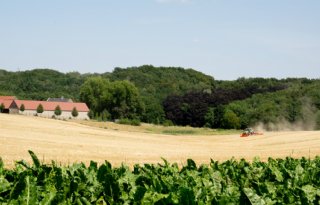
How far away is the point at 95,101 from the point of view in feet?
488

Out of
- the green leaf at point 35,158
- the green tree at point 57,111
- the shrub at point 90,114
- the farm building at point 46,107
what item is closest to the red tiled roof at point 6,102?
the farm building at point 46,107

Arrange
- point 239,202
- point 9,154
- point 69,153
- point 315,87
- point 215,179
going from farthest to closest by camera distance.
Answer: point 315,87 < point 69,153 < point 9,154 < point 215,179 < point 239,202

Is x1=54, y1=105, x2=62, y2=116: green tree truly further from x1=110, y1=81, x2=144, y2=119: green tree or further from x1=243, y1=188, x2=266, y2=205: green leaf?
x1=243, y1=188, x2=266, y2=205: green leaf

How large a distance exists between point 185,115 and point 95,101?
95.9ft

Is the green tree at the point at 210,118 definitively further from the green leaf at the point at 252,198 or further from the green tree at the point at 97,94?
the green leaf at the point at 252,198

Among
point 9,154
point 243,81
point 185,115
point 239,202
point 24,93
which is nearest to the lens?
point 239,202

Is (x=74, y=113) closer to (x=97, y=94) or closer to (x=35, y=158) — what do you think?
(x=97, y=94)

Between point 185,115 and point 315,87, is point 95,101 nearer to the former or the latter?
point 185,115

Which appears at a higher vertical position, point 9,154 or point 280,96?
point 280,96

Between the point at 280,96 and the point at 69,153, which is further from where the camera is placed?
the point at 280,96

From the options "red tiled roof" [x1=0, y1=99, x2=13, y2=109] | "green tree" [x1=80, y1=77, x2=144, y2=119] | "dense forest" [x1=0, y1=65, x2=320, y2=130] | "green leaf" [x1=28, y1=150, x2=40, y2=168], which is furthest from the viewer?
"green tree" [x1=80, y1=77, x2=144, y2=119]

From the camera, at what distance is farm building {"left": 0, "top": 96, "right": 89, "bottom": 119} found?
137250 millimetres

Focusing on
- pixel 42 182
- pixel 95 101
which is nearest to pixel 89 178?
pixel 42 182

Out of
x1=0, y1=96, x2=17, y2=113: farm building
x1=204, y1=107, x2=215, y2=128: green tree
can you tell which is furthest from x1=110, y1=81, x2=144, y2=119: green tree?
x1=0, y1=96, x2=17, y2=113: farm building
